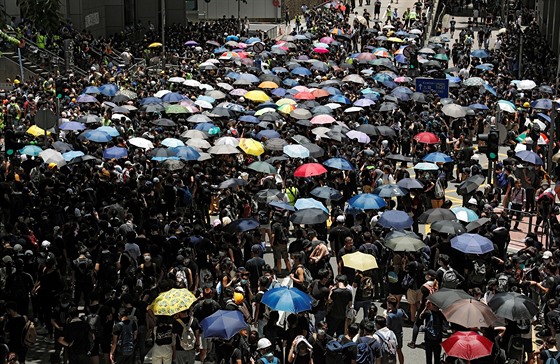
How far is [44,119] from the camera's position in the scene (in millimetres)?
26578

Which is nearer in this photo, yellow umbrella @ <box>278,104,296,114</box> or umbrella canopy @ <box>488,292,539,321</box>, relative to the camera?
umbrella canopy @ <box>488,292,539,321</box>

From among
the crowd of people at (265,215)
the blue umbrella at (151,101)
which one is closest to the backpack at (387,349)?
the crowd of people at (265,215)

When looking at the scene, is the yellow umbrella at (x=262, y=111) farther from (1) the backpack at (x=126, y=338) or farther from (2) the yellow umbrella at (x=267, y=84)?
(1) the backpack at (x=126, y=338)

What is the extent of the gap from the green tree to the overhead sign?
19.7 meters

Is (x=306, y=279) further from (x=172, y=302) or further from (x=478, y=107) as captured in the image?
(x=478, y=107)

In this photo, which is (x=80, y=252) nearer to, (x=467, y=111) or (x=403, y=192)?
(x=403, y=192)

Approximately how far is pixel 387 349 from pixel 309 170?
9.64 m

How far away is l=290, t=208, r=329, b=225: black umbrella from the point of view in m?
20.2

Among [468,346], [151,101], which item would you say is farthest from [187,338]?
[151,101]

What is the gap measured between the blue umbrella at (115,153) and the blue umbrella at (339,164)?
16.2 feet

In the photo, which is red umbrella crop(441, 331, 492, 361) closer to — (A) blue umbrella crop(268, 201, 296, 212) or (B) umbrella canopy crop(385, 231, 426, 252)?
(B) umbrella canopy crop(385, 231, 426, 252)

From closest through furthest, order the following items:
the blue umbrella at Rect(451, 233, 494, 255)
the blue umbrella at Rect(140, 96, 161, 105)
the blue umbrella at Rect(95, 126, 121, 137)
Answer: the blue umbrella at Rect(451, 233, 494, 255)
the blue umbrella at Rect(95, 126, 121, 137)
the blue umbrella at Rect(140, 96, 161, 105)

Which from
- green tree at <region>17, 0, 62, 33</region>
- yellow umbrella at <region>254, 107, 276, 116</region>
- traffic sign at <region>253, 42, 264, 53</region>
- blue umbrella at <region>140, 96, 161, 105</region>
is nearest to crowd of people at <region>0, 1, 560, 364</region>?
yellow umbrella at <region>254, 107, 276, 116</region>

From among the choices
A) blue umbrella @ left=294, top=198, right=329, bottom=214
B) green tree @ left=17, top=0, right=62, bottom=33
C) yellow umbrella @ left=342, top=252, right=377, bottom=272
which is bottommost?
yellow umbrella @ left=342, top=252, right=377, bottom=272
